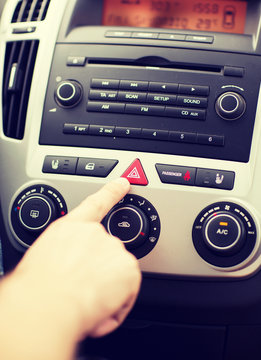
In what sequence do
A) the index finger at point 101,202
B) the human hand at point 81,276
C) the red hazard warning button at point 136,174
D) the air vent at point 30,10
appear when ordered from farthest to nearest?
1. the air vent at point 30,10
2. the red hazard warning button at point 136,174
3. the index finger at point 101,202
4. the human hand at point 81,276

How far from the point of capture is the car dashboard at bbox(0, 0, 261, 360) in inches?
23.4

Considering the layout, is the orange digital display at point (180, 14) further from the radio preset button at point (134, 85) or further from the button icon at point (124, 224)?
the button icon at point (124, 224)

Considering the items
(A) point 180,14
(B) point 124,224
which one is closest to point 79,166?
(B) point 124,224

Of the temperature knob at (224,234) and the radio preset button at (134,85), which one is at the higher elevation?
the radio preset button at (134,85)

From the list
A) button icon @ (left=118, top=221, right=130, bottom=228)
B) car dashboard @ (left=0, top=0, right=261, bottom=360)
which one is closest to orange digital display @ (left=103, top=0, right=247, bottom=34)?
car dashboard @ (left=0, top=0, right=261, bottom=360)

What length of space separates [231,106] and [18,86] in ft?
1.20

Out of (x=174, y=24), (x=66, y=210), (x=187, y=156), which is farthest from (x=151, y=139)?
(x=174, y=24)

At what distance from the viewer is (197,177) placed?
61cm

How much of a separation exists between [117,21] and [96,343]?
60 cm

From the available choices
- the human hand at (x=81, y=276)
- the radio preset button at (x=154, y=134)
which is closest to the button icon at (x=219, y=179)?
the radio preset button at (x=154, y=134)

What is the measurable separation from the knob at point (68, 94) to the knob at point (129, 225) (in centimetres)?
20

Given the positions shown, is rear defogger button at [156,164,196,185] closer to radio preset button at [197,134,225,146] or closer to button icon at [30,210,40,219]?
radio preset button at [197,134,225,146]

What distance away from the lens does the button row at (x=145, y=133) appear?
62 cm

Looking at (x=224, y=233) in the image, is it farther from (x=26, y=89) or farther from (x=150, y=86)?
(x=26, y=89)
